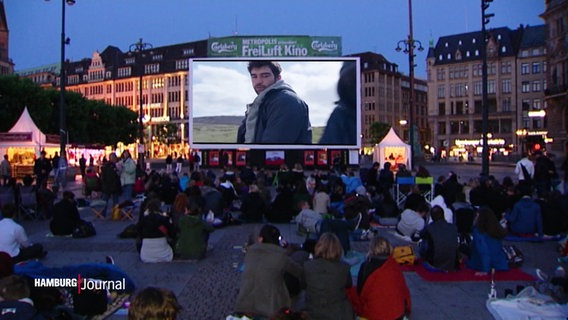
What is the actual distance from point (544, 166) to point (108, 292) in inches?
670

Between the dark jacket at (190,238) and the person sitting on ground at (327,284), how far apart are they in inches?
203

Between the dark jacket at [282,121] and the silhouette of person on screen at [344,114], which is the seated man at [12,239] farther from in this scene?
the silhouette of person on screen at [344,114]

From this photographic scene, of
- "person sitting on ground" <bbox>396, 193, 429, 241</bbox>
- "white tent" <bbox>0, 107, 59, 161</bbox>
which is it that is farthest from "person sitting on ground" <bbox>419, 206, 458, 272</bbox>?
"white tent" <bbox>0, 107, 59, 161</bbox>

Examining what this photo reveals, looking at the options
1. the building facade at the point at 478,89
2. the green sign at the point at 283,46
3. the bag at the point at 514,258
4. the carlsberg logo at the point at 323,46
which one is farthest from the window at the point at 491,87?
the bag at the point at 514,258

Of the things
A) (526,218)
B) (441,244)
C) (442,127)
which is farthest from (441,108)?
(441,244)

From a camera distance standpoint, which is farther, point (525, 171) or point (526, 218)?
point (525, 171)

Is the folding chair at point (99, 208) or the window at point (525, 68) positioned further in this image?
the window at point (525, 68)

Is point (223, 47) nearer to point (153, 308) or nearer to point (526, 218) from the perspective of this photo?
point (526, 218)

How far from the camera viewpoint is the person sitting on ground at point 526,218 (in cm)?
1382

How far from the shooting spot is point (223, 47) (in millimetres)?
52344

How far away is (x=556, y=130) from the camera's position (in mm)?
64562

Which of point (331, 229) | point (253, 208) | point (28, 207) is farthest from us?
point (28, 207)

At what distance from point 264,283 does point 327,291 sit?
28.1 inches

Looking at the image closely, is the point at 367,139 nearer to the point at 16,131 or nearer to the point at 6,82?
the point at 6,82
